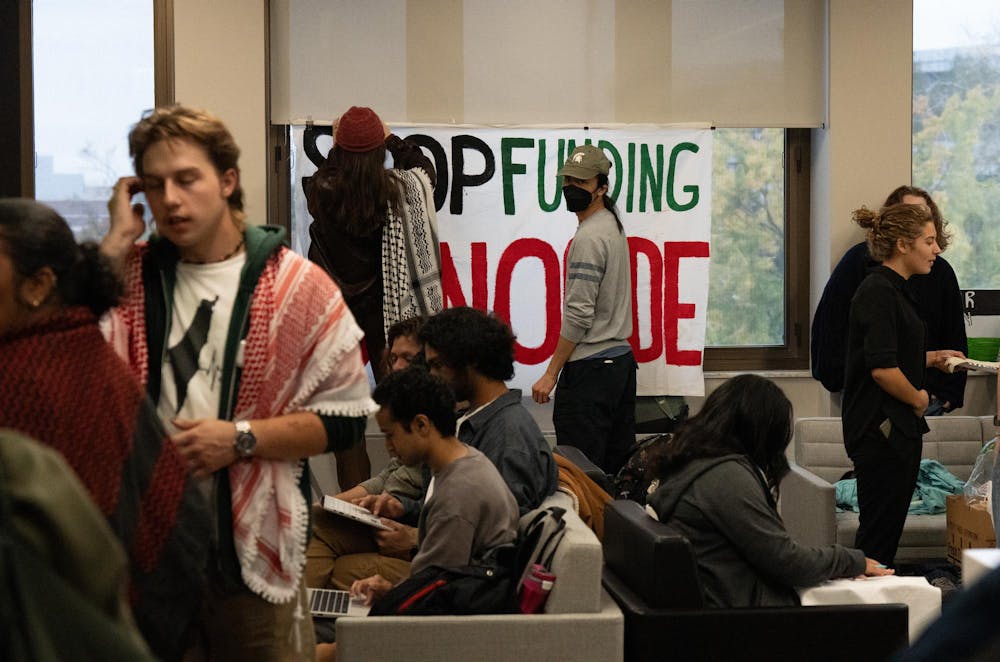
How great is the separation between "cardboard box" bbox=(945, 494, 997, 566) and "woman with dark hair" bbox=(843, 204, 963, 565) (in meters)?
0.41

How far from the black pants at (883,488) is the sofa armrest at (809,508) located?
0.12 meters

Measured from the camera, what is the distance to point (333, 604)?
11.5ft

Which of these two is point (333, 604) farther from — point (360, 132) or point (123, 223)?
point (360, 132)

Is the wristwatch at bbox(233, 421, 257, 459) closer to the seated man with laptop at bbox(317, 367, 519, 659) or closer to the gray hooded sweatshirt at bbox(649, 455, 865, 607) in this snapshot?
the seated man with laptop at bbox(317, 367, 519, 659)

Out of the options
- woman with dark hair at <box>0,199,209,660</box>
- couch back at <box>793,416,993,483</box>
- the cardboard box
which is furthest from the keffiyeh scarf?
woman with dark hair at <box>0,199,209,660</box>

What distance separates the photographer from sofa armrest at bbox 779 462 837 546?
4.43 metres

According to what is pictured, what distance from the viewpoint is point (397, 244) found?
512cm

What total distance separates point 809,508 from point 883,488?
0.89 feet

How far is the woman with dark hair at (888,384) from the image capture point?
14.3 ft

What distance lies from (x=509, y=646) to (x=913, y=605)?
107 centimetres

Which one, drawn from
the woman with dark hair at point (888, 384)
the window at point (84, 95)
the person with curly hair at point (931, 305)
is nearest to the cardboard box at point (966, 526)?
the woman with dark hair at point (888, 384)

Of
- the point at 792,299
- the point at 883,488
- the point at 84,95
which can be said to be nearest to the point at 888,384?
the point at 883,488

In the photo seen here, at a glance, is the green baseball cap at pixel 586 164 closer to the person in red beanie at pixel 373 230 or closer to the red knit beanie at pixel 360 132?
the person in red beanie at pixel 373 230

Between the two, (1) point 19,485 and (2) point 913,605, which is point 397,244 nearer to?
(2) point 913,605
